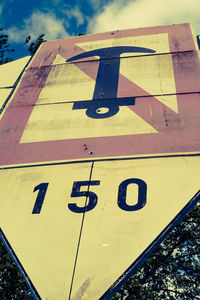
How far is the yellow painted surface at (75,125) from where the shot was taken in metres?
4.98

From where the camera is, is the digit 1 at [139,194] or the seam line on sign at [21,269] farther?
the digit 1 at [139,194]

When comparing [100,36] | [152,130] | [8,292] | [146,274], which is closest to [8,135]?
[152,130]

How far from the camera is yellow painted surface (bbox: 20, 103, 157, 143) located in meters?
4.98

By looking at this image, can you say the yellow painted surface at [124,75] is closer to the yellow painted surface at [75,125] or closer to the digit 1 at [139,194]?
the yellow painted surface at [75,125]

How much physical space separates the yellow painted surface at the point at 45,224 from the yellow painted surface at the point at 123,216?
0.50 ft

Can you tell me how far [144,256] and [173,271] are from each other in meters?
6.05

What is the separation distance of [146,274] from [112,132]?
5.24m

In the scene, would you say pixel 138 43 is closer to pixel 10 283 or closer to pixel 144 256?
pixel 144 256

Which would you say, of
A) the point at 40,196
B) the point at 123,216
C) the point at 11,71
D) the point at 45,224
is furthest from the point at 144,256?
the point at 11,71

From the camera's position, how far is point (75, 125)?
17.2ft

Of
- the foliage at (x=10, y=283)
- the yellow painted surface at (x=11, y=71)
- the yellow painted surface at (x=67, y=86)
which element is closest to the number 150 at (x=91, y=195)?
the yellow painted surface at (x=67, y=86)

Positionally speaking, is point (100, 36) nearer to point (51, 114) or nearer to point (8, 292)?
point (51, 114)

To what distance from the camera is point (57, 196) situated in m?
3.96

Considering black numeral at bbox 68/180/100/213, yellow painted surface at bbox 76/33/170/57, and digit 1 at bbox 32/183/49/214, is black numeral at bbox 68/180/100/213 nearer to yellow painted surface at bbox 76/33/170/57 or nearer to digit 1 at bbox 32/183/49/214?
digit 1 at bbox 32/183/49/214
